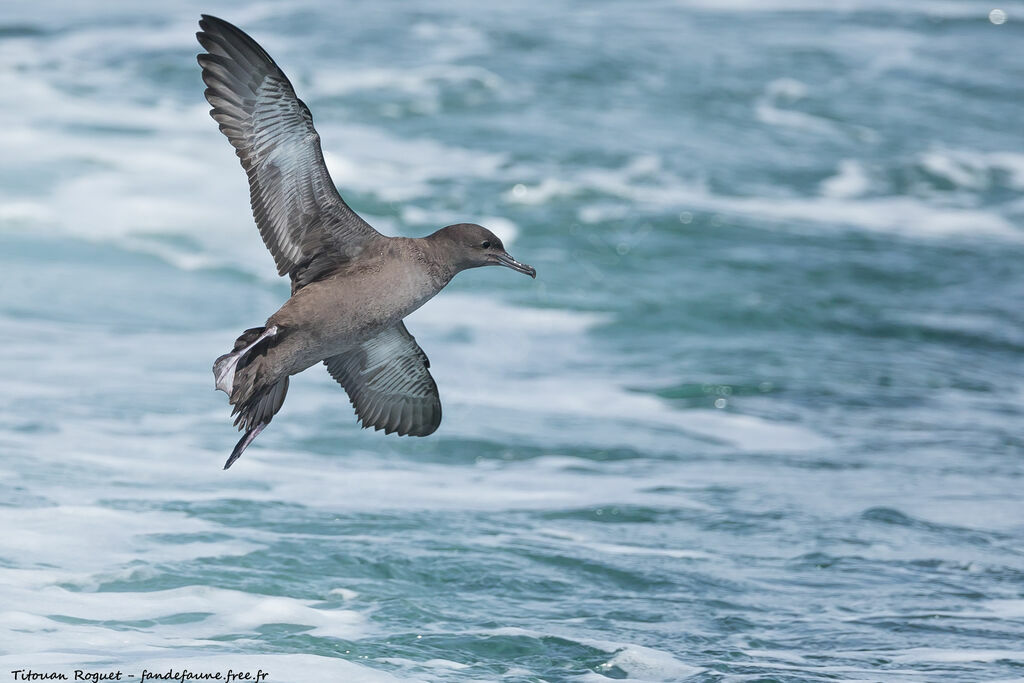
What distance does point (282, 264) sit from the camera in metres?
5.80

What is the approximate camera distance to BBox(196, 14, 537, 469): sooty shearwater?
540 centimetres

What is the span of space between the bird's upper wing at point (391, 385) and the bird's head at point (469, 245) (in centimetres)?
68

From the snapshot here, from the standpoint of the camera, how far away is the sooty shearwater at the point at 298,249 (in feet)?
17.7

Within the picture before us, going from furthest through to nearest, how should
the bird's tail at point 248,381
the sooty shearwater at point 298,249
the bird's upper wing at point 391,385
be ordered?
1. the bird's upper wing at point 391,385
2. the sooty shearwater at point 298,249
3. the bird's tail at point 248,381

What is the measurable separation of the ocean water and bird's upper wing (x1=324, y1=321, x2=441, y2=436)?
923 mm

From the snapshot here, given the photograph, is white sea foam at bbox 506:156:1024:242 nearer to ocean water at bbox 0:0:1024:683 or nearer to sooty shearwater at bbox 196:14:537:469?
ocean water at bbox 0:0:1024:683

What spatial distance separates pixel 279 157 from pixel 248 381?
2.86ft

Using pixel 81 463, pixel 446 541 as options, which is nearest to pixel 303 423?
pixel 81 463

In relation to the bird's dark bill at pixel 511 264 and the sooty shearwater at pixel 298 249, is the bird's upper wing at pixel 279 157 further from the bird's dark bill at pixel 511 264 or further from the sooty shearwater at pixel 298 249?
the bird's dark bill at pixel 511 264

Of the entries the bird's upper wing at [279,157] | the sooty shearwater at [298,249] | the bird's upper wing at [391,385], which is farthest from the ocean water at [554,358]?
the bird's upper wing at [279,157]

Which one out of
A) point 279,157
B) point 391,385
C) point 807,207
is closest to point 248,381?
point 279,157

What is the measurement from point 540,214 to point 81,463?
804 cm

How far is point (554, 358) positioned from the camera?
12516mm

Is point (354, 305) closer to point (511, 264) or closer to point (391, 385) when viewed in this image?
point (511, 264)
